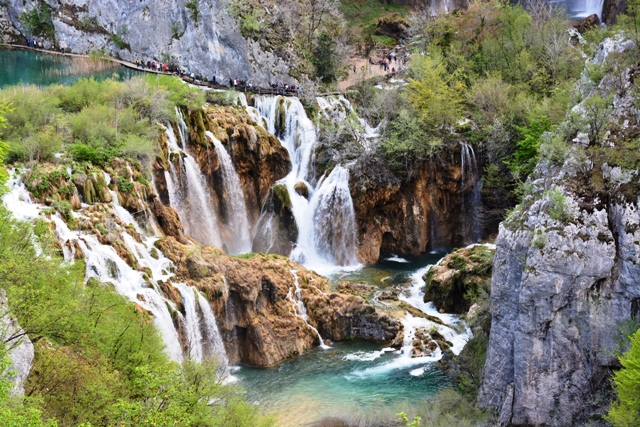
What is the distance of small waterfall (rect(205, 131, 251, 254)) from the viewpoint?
32969mm

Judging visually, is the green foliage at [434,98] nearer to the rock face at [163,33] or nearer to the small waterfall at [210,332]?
the rock face at [163,33]

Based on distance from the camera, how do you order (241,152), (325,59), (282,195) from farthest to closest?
(325,59), (282,195), (241,152)

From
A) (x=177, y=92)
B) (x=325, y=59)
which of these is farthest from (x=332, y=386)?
(x=325, y=59)

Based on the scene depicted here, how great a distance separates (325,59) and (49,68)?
22.0 metres

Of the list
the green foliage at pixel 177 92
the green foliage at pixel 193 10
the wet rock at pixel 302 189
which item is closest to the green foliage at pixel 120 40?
the green foliage at pixel 193 10

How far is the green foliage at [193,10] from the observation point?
149 ft

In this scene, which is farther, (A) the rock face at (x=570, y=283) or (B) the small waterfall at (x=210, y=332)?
(B) the small waterfall at (x=210, y=332)

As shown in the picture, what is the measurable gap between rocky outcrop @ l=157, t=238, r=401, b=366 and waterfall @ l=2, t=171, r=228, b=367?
68 cm

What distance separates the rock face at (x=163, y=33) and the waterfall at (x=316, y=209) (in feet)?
31.9

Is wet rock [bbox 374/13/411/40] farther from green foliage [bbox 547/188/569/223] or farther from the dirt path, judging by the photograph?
green foliage [bbox 547/188/569/223]

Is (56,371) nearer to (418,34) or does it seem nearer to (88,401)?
(88,401)

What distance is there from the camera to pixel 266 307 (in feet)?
80.4

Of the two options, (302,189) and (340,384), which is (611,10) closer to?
A: (302,189)

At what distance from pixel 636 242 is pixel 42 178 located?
2097 cm
